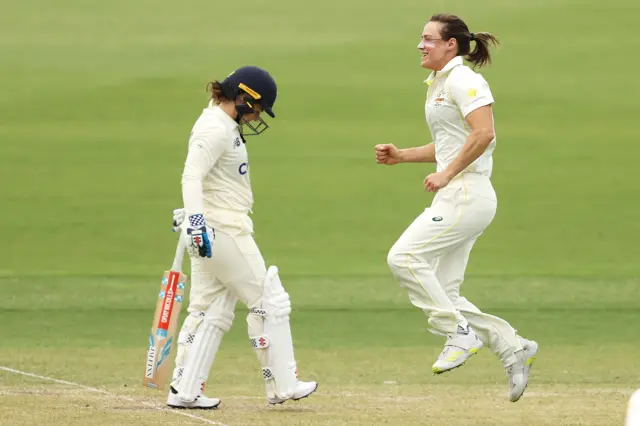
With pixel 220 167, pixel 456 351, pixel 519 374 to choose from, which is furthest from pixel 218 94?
pixel 519 374

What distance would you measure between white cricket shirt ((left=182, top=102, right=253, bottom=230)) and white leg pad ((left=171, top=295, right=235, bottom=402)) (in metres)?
0.50

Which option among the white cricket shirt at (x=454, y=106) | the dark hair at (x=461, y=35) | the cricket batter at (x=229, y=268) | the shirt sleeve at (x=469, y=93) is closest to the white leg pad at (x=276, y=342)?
the cricket batter at (x=229, y=268)

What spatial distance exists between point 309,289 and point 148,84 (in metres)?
8.42

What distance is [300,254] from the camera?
16.3 metres

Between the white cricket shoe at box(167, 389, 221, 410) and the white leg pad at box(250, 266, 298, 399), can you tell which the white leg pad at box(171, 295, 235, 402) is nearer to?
the white cricket shoe at box(167, 389, 221, 410)

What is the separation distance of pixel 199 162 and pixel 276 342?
1.08 metres

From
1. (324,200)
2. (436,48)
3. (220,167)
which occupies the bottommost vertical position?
(324,200)

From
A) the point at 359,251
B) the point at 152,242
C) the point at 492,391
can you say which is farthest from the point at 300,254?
the point at 492,391

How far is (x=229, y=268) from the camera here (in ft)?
24.5

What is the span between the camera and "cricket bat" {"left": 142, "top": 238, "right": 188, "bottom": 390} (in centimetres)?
782

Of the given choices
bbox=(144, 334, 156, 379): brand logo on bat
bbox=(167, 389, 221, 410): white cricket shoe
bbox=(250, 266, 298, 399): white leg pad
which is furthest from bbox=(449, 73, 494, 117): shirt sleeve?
bbox=(144, 334, 156, 379): brand logo on bat

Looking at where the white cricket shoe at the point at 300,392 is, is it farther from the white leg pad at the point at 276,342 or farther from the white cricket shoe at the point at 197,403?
the white cricket shoe at the point at 197,403

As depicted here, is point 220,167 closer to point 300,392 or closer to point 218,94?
point 218,94

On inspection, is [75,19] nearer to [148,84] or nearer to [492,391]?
[148,84]
